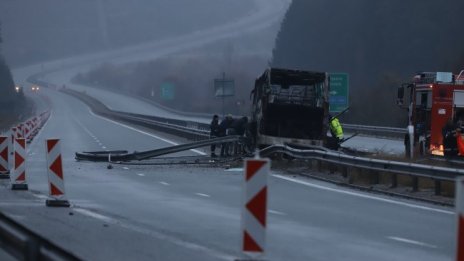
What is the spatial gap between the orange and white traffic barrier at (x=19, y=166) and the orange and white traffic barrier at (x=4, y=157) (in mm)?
1741

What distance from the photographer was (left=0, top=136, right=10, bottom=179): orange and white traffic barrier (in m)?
20.3

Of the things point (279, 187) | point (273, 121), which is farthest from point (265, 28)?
point (279, 187)

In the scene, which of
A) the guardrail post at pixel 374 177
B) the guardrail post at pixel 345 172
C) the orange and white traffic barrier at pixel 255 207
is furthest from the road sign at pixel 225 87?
the orange and white traffic barrier at pixel 255 207

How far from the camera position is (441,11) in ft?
249

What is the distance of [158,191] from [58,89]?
469 ft

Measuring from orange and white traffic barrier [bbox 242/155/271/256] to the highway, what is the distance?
2.53 metres

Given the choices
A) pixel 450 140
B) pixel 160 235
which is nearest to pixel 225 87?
pixel 450 140

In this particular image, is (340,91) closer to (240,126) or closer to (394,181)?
(240,126)

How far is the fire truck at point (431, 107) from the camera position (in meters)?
26.5

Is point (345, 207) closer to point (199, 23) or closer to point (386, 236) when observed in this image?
point (386, 236)

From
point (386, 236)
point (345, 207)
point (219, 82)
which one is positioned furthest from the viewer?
point (219, 82)

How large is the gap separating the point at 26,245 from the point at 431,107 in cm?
2175

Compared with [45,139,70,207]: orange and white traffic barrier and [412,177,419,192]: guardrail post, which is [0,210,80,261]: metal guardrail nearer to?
[45,139,70,207]: orange and white traffic barrier

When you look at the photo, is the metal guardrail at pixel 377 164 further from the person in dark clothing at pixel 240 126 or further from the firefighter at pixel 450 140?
the person in dark clothing at pixel 240 126
